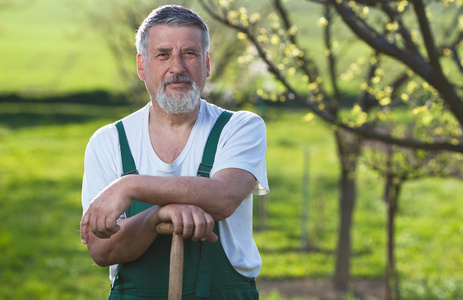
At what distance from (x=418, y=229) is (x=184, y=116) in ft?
40.4

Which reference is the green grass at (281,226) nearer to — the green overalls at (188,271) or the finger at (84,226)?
the green overalls at (188,271)

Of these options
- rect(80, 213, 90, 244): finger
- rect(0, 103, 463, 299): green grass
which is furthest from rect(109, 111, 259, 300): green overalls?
rect(0, 103, 463, 299): green grass

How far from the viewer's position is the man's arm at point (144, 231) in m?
2.02

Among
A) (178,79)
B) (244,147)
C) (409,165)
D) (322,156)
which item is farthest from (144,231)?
(322,156)

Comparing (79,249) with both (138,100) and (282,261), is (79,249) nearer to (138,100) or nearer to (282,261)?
(138,100)

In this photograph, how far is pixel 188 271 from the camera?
2.29 m

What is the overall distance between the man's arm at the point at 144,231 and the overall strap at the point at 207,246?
8.2 inches

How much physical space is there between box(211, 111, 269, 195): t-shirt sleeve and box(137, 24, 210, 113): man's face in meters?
0.18

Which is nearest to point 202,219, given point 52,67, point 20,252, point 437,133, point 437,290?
point 437,133

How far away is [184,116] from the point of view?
2436mm

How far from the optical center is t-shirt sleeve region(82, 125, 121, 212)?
2.37 metres

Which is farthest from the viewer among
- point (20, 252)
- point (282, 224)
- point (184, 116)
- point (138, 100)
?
point (282, 224)

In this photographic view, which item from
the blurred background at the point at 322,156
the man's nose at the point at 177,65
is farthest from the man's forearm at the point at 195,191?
the blurred background at the point at 322,156

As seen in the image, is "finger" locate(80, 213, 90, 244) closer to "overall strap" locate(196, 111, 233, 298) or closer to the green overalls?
the green overalls
